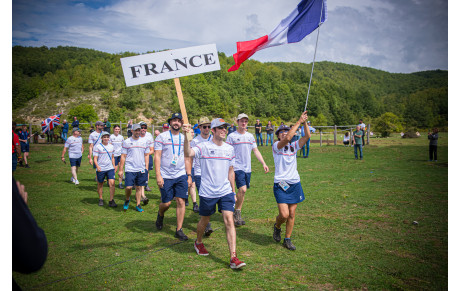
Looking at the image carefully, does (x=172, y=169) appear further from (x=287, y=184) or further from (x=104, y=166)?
(x=104, y=166)

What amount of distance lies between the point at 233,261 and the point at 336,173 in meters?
10.7

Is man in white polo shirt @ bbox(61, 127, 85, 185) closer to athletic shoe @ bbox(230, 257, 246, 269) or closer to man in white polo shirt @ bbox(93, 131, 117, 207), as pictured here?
man in white polo shirt @ bbox(93, 131, 117, 207)

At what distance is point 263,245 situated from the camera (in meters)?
5.75

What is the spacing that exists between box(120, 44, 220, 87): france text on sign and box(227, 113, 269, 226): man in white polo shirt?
100 inches

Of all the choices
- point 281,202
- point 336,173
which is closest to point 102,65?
point 336,173

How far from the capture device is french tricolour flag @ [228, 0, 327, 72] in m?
6.56

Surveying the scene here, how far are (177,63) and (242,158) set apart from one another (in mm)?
3149

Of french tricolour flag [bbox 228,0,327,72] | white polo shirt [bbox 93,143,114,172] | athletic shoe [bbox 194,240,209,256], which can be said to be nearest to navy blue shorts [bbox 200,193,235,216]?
athletic shoe [bbox 194,240,209,256]

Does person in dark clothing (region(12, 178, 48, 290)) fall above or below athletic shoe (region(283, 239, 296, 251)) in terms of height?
above

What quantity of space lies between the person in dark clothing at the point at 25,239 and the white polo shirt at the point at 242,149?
5.79m

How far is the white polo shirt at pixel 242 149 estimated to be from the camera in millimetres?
7324

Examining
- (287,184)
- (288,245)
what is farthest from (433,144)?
(288,245)

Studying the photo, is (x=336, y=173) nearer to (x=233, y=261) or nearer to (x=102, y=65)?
(x=233, y=261)

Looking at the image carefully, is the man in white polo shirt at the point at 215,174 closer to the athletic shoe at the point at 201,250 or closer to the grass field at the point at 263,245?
the athletic shoe at the point at 201,250
